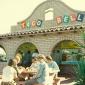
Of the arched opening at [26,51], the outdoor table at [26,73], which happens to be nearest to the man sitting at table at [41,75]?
the outdoor table at [26,73]

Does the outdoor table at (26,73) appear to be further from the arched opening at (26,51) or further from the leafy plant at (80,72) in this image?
the arched opening at (26,51)

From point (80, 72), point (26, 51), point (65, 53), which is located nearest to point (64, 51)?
point (65, 53)

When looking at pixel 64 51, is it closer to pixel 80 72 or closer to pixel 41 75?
pixel 41 75

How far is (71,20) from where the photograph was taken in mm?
21875

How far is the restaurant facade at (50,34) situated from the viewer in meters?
18.0

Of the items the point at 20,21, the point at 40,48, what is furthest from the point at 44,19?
the point at 40,48

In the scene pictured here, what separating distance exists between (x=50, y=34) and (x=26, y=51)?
339cm

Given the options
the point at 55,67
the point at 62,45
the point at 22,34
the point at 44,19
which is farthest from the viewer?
the point at 44,19

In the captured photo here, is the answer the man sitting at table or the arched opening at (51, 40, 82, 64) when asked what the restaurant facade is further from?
the man sitting at table

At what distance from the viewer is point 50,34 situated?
18781 millimetres

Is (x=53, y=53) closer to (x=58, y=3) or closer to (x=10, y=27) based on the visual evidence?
(x=58, y=3)

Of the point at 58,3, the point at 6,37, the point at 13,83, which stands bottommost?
the point at 13,83

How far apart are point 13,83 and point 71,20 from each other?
13683 millimetres

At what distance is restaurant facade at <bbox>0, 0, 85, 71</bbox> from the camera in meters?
18.0
